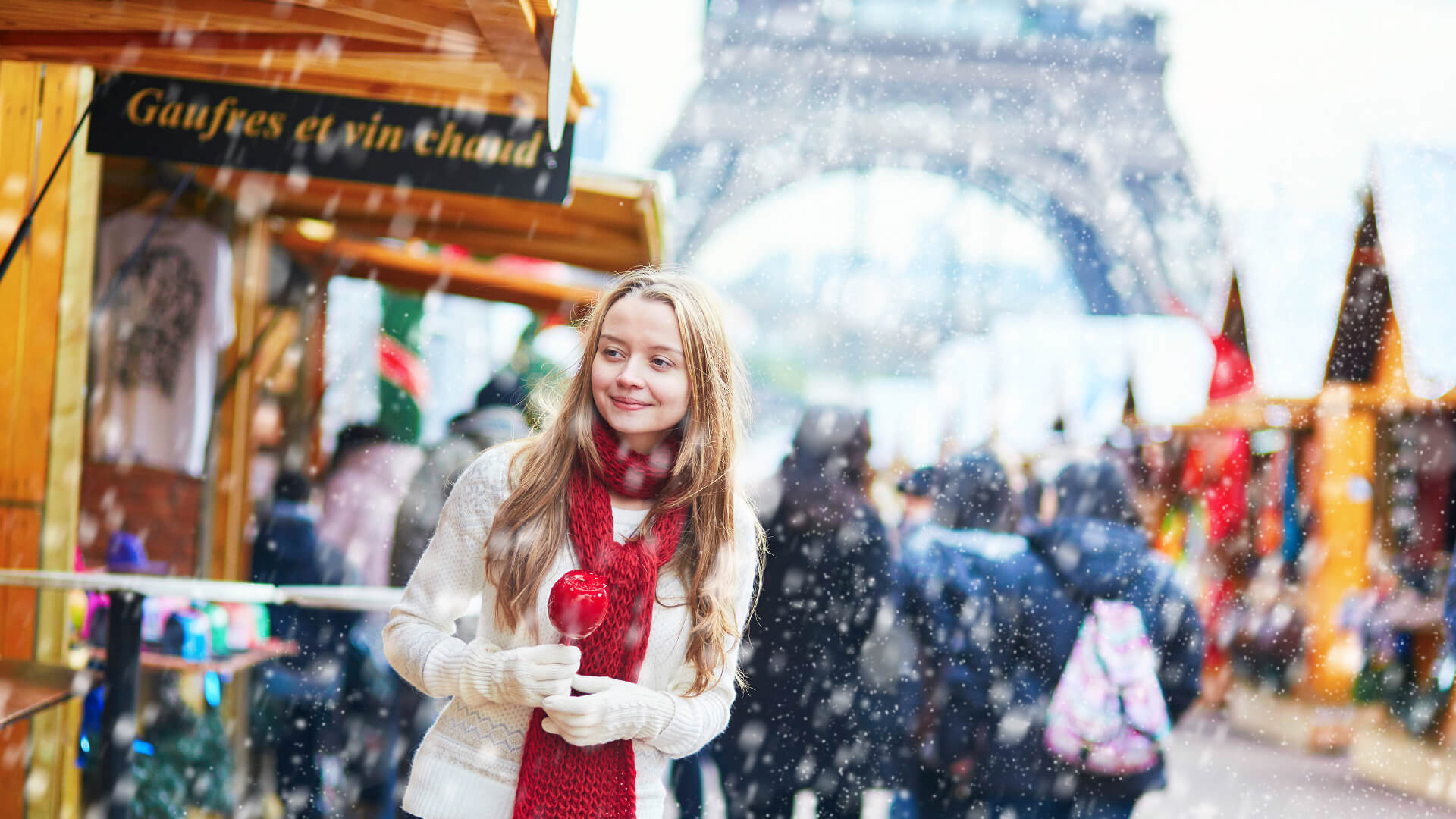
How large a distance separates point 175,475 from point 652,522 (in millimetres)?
4147

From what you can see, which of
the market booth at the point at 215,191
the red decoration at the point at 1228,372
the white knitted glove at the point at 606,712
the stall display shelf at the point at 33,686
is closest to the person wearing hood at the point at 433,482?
the market booth at the point at 215,191

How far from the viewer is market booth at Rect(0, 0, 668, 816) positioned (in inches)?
94.7

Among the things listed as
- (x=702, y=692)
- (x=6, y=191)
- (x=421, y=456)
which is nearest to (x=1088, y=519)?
(x=702, y=692)

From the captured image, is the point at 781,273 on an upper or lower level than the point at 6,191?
upper

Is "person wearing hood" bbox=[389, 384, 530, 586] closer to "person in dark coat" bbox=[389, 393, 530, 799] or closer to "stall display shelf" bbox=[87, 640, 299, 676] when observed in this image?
"person in dark coat" bbox=[389, 393, 530, 799]

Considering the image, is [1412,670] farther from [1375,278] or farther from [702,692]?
[702,692]

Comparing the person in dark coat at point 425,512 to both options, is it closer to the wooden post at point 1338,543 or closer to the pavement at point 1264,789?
the pavement at point 1264,789

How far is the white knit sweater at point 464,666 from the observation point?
1.48m

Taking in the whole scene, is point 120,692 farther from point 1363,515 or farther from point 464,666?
point 1363,515

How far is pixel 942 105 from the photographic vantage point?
24.4 metres

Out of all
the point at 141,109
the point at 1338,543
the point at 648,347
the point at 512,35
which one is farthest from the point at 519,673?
the point at 1338,543

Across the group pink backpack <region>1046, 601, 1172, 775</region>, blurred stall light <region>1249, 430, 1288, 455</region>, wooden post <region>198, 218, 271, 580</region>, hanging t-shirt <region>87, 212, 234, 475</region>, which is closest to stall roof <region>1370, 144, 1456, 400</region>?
pink backpack <region>1046, 601, 1172, 775</region>

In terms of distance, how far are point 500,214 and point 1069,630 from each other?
2710 millimetres

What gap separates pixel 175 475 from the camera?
4.87 meters
